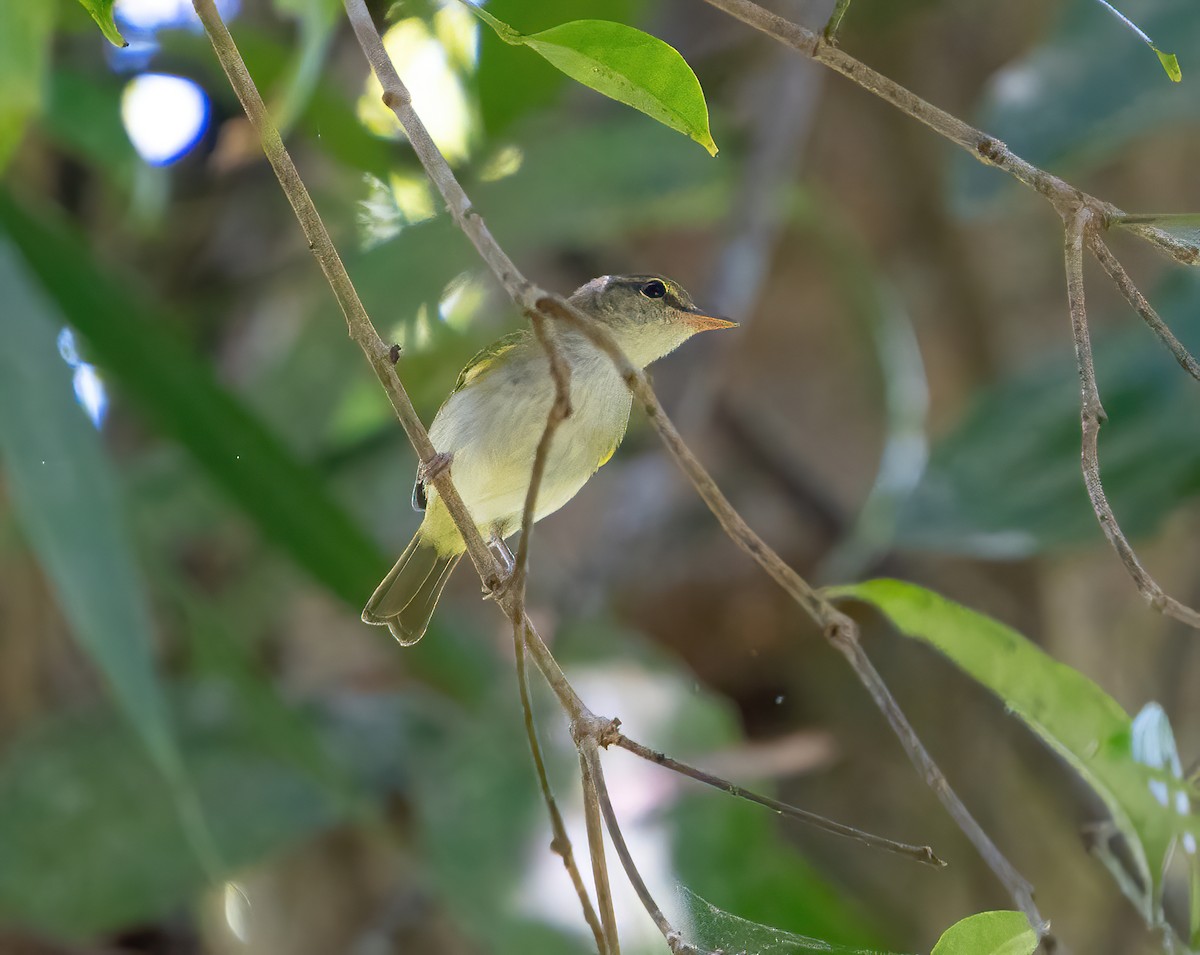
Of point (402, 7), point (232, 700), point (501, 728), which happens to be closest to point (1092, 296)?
point (501, 728)

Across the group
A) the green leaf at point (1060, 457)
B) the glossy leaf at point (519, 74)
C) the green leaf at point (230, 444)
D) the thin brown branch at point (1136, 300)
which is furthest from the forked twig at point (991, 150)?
the green leaf at point (230, 444)

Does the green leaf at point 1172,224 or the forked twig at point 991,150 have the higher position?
the forked twig at point 991,150

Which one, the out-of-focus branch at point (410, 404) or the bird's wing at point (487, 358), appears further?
the bird's wing at point (487, 358)

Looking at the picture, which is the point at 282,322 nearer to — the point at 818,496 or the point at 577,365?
the point at 818,496

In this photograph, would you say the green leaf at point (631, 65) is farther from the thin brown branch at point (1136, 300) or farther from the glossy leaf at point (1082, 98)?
the glossy leaf at point (1082, 98)

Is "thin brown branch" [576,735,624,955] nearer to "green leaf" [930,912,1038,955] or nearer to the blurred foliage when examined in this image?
the blurred foliage

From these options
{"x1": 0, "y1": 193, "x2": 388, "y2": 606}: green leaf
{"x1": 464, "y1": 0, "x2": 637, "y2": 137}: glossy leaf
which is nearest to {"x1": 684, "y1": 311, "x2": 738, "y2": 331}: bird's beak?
{"x1": 464, "y1": 0, "x2": 637, "y2": 137}: glossy leaf
